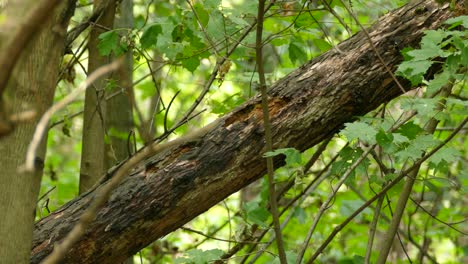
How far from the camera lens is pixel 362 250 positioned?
16.5 ft

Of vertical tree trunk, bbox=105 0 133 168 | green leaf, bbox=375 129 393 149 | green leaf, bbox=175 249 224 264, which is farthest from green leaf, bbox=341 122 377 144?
vertical tree trunk, bbox=105 0 133 168

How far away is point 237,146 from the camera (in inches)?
108

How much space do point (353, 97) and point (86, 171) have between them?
1.46 meters

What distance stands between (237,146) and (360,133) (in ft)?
1.62

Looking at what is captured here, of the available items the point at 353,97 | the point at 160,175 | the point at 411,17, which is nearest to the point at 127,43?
the point at 160,175

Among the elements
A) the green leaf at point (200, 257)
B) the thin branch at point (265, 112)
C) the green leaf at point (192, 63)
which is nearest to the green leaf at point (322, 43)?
the green leaf at point (192, 63)

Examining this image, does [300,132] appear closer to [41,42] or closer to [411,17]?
[411,17]

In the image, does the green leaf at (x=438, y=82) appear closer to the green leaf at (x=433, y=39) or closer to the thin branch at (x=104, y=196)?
the green leaf at (x=433, y=39)

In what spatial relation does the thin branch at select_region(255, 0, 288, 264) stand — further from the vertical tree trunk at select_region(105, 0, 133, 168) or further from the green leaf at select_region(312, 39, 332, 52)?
the vertical tree trunk at select_region(105, 0, 133, 168)

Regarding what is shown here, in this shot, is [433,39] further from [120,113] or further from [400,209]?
[120,113]

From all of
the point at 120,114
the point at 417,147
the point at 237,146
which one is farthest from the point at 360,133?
the point at 120,114

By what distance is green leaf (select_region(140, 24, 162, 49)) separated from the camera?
3066 millimetres

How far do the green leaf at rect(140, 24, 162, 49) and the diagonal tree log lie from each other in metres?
0.54

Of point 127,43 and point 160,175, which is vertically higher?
point 127,43
